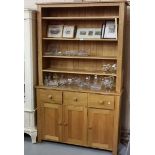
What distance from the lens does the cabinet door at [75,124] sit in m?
3.29

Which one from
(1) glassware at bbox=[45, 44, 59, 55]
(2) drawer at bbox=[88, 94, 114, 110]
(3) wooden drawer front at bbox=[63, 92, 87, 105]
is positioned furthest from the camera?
(1) glassware at bbox=[45, 44, 59, 55]

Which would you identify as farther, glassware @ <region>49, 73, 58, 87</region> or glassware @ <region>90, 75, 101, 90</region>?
glassware @ <region>49, 73, 58, 87</region>

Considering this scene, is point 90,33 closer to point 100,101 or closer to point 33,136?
point 100,101

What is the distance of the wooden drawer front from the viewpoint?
325cm

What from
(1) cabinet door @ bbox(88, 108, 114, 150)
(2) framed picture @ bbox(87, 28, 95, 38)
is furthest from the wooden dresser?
(2) framed picture @ bbox(87, 28, 95, 38)

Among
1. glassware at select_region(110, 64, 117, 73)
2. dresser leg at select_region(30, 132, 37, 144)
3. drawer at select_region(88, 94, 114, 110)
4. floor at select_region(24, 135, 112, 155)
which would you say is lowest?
floor at select_region(24, 135, 112, 155)

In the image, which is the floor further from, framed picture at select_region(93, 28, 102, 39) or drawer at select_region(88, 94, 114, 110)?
framed picture at select_region(93, 28, 102, 39)

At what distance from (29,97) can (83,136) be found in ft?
3.18

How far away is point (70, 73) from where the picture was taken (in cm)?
359

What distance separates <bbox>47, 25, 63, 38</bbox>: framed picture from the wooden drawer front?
883mm
